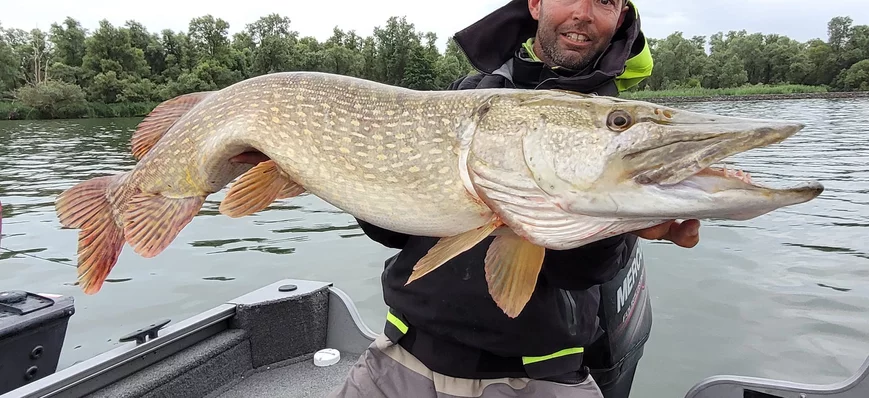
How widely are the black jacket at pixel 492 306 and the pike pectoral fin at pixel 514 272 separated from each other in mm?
211

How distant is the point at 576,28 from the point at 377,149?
959 millimetres

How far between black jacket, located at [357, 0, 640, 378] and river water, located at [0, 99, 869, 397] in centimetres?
238

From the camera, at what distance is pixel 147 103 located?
40.2m

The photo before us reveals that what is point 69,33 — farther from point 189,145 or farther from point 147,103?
point 189,145

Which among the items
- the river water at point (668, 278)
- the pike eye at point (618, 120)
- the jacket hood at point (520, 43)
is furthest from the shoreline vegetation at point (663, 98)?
the pike eye at point (618, 120)

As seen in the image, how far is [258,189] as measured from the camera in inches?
65.7

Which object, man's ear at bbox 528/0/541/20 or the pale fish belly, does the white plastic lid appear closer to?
the pale fish belly

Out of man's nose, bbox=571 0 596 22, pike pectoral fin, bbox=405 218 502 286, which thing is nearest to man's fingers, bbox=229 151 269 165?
pike pectoral fin, bbox=405 218 502 286

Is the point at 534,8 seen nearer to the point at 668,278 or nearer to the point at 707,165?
the point at 707,165

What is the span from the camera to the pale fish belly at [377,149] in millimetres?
1377

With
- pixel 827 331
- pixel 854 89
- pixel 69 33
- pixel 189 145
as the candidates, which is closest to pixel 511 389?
pixel 189 145

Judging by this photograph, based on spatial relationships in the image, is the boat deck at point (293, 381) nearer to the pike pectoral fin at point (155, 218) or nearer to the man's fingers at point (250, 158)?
the pike pectoral fin at point (155, 218)

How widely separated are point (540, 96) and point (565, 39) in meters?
0.80

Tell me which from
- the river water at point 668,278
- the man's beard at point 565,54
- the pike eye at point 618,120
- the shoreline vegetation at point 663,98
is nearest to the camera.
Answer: the pike eye at point 618,120
